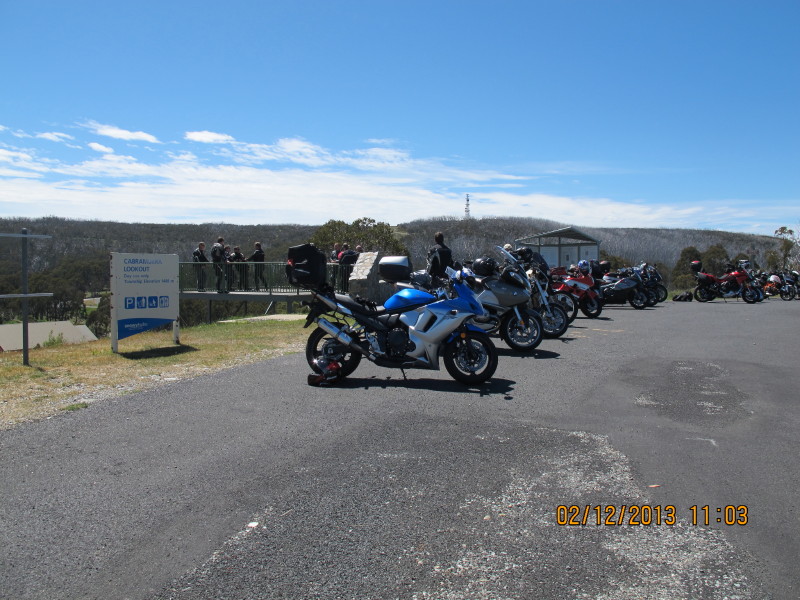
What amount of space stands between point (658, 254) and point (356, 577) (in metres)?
51.0

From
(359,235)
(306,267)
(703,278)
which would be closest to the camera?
(306,267)

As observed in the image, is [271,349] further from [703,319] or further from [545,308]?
[703,319]

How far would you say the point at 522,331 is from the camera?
9734 mm

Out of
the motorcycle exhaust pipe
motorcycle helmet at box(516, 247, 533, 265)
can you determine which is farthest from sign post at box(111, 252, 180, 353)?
motorcycle helmet at box(516, 247, 533, 265)

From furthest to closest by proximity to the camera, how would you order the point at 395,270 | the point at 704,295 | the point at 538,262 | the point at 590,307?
the point at 704,295, the point at 590,307, the point at 538,262, the point at 395,270

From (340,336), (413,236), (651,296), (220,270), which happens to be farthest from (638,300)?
(413,236)

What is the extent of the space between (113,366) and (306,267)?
2982 millimetres

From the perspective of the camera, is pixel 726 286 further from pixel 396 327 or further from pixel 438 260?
pixel 396 327

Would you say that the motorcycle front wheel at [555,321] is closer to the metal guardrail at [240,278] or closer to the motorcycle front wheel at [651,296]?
the motorcycle front wheel at [651,296]

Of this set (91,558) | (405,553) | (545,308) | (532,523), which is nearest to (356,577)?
(405,553)

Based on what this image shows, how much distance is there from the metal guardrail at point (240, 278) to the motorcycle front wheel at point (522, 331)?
10218mm

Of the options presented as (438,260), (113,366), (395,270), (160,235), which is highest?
(160,235)

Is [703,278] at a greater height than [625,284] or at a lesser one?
greater

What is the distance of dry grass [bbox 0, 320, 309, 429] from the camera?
642 cm
